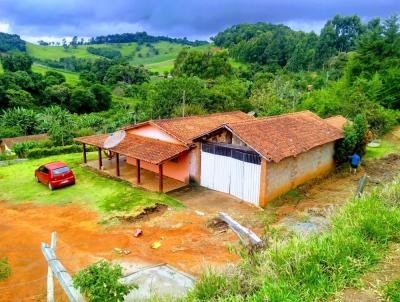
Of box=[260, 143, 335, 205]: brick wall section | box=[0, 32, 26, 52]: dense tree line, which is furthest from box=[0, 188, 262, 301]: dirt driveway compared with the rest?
box=[0, 32, 26, 52]: dense tree line

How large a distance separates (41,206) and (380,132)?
29.7m

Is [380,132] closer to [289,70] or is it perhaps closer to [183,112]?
[183,112]

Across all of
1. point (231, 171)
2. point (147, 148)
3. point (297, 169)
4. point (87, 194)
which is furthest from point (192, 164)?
point (87, 194)

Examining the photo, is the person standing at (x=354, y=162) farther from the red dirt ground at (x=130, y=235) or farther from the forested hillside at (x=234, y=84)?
the forested hillside at (x=234, y=84)

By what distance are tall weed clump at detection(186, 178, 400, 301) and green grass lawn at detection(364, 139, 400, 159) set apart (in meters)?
22.2

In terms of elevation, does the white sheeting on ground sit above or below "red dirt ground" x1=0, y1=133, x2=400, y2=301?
above

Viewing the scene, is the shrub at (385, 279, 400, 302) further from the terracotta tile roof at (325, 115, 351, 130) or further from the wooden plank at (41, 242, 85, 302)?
the terracotta tile roof at (325, 115, 351, 130)

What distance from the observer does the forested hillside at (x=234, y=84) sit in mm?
36719

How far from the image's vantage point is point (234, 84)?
5081 cm

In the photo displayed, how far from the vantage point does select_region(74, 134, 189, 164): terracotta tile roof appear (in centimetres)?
1919

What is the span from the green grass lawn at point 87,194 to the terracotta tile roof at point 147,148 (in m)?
1.95

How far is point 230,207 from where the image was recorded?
1711 centimetres

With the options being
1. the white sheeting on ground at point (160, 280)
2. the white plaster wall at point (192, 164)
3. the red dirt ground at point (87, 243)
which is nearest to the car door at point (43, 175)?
the red dirt ground at point (87, 243)

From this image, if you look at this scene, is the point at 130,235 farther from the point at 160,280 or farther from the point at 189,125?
the point at 189,125
